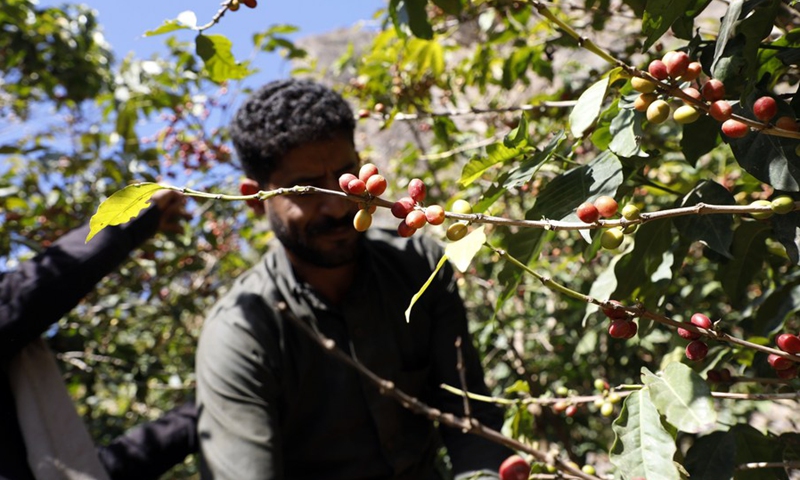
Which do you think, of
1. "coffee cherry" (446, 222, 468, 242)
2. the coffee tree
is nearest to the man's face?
the coffee tree

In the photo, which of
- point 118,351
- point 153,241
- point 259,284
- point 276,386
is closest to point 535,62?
point 259,284

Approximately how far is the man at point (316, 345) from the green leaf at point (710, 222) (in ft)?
2.81

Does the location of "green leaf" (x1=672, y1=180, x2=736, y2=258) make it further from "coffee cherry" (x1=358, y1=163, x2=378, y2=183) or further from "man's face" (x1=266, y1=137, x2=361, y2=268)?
"man's face" (x1=266, y1=137, x2=361, y2=268)

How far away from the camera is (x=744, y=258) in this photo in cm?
119

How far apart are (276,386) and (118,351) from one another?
5.37ft

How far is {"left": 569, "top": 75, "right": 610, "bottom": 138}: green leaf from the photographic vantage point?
2.84 feet

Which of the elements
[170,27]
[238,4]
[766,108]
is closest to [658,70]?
[766,108]

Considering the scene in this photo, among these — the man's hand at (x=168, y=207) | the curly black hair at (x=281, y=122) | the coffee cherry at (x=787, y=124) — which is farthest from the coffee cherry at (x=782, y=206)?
the man's hand at (x=168, y=207)

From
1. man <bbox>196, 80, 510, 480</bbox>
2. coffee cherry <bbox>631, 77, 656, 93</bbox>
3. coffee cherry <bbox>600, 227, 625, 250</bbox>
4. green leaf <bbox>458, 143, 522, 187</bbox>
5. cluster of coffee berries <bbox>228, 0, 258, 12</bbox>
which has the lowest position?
man <bbox>196, 80, 510, 480</bbox>

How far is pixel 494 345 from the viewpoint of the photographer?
2883 mm

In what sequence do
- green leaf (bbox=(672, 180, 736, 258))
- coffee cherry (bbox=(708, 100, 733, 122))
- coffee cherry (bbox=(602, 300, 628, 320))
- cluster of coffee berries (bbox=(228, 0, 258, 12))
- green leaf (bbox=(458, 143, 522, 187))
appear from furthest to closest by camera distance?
1. cluster of coffee berries (bbox=(228, 0, 258, 12))
2. green leaf (bbox=(458, 143, 522, 187))
3. green leaf (bbox=(672, 180, 736, 258))
4. coffee cherry (bbox=(602, 300, 628, 320))
5. coffee cherry (bbox=(708, 100, 733, 122))

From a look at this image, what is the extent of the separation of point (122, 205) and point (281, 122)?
108 centimetres

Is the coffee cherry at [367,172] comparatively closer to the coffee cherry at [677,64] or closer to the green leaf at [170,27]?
the coffee cherry at [677,64]

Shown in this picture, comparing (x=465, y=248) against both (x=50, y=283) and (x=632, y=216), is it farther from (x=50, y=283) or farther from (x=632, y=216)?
(x=50, y=283)
